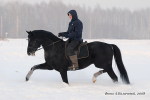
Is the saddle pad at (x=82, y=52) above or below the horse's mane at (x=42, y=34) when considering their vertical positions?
below

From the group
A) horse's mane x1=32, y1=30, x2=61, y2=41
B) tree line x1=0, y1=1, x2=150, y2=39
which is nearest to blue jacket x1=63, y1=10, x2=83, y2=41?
horse's mane x1=32, y1=30, x2=61, y2=41

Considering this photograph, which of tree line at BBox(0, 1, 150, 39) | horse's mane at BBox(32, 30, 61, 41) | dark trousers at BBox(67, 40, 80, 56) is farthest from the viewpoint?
tree line at BBox(0, 1, 150, 39)

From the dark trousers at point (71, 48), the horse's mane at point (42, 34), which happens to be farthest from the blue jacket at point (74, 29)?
the horse's mane at point (42, 34)

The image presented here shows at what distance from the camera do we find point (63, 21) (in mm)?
82625

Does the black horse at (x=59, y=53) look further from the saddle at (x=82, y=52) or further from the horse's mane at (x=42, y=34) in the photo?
the saddle at (x=82, y=52)

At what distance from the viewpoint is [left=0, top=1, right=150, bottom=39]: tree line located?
7780 centimetres

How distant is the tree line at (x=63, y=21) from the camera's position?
255 ft

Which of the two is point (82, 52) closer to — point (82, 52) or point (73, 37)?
point (82, 52)

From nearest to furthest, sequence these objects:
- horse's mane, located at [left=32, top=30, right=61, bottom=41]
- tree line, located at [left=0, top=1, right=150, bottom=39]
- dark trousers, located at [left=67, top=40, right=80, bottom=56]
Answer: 1. dark trousers, located at [left=67, top=40, right=80, bottom=56]
2. horse's mane, located at [left=32, top=30, right=61, bottom=41]
3. tree line, located at [left=0, top=1, right=150, bottom=39]

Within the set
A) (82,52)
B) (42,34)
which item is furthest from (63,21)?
(82,52)

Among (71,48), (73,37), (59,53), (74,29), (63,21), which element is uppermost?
(74,29)

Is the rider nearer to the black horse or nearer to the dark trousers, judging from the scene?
the dark trousers

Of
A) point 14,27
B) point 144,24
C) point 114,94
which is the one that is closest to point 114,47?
point 114,94

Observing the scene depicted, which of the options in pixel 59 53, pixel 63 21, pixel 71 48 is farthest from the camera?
pixel 63 21
